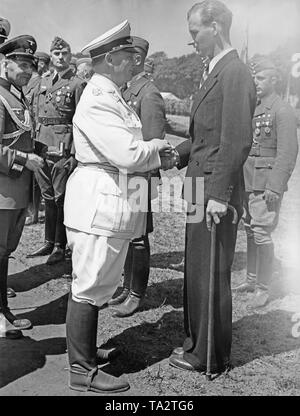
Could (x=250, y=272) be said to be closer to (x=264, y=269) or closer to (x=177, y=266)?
(x=264, y=269)

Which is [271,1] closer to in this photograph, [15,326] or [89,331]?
[89,331]

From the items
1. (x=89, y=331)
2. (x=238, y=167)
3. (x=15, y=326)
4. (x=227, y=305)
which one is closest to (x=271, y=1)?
(x=238, y=167)

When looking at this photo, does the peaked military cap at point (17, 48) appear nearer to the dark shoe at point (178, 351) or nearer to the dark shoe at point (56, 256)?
the dark shoe at point (178, 351)

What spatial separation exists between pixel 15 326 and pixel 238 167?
222 centimetres

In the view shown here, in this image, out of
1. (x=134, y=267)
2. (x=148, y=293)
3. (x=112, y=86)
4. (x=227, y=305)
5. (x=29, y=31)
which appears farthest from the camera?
(x=29, y=31)

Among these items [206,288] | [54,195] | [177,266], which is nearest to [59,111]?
[54,195]

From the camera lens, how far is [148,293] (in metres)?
5.53

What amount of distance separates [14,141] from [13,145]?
0.03m

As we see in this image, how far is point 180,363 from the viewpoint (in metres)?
3.87

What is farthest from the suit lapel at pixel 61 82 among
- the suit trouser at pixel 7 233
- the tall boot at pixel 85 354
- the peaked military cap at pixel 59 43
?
the tall boot at pixel 85 354

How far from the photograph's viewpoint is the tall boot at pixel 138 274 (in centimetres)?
500

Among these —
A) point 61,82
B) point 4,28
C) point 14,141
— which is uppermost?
point 4,28

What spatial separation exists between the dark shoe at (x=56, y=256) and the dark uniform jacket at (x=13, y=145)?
2036 mm

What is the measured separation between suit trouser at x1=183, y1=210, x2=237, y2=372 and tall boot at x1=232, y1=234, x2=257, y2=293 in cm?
188
